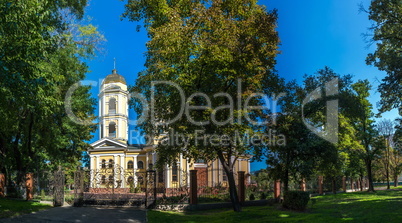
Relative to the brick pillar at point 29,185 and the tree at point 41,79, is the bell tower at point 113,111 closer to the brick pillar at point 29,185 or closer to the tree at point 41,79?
the tree at point 41,79

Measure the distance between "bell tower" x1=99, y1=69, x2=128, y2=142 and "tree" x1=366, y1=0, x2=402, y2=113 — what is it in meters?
37.8

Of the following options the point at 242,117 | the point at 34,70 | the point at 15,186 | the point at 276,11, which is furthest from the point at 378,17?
the point at 15,186

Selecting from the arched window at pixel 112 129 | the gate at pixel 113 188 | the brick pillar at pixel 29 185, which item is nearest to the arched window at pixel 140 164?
the arched window at pixel 112 129

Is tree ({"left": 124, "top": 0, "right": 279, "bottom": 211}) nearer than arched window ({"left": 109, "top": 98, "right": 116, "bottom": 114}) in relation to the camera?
Yes

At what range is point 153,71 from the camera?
1700 cm

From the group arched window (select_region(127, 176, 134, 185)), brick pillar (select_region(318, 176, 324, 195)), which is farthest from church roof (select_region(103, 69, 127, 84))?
arched window (select_region(127, 176, 134, 185))

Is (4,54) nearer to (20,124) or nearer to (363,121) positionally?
(20,124)

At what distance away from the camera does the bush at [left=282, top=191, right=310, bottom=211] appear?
1675 cm

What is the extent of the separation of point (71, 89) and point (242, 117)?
1300 centimetres

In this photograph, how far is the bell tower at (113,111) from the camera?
50.9 m

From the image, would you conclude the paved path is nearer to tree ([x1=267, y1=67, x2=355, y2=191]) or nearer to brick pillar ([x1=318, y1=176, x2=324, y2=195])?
tree ([x1=267, y1=67, x2=355, y2=191])

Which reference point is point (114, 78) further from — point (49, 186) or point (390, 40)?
point (390, 40)

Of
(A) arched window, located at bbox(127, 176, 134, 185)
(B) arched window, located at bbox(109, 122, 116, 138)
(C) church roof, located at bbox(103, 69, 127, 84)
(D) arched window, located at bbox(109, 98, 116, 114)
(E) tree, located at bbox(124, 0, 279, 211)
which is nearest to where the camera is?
(E) tree, located at bbox(124, 0, 279, 211)

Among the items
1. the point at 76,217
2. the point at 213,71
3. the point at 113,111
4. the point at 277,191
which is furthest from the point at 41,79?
the point at 113,111
